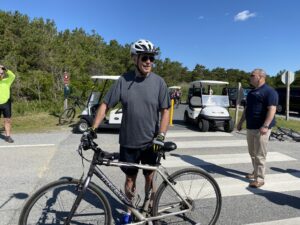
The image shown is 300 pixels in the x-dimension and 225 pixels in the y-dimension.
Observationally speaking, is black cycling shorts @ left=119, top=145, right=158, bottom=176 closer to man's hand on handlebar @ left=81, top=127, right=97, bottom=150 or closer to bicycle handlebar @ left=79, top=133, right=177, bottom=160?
bicycle handlebar @ left=79, top=133, right=177, bottom=160

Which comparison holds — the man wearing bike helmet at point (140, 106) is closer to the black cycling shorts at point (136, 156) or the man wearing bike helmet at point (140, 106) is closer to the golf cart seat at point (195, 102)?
the black cycling shorts at point (136, 156)

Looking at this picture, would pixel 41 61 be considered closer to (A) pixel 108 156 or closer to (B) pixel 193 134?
(B) pixel 193 134

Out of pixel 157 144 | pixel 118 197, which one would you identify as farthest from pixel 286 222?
pixel 118 197

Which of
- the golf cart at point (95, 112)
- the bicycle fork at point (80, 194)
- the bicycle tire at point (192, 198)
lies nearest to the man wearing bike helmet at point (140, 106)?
the bicycle tire at point (192, 198)

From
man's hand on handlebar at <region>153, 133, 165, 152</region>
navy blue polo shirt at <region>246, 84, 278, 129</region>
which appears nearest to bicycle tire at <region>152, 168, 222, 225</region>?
man's hand on handlebar at <region>153, 133, 165, 152</region>

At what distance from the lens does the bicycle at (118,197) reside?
3.15 meters

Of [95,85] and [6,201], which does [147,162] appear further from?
[95,85]

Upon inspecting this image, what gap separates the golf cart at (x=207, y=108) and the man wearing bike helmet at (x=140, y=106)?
797cm

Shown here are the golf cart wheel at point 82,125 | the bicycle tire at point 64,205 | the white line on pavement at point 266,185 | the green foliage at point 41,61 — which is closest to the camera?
the bicycle tire at point 64,205

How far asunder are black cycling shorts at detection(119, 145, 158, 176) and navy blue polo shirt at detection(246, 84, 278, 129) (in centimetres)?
251

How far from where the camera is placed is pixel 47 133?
34.2ft

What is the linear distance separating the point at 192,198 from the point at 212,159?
12.1 feet

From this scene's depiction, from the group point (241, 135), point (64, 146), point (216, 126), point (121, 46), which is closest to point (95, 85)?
point (64, 146)

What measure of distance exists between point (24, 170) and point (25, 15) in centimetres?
3025
